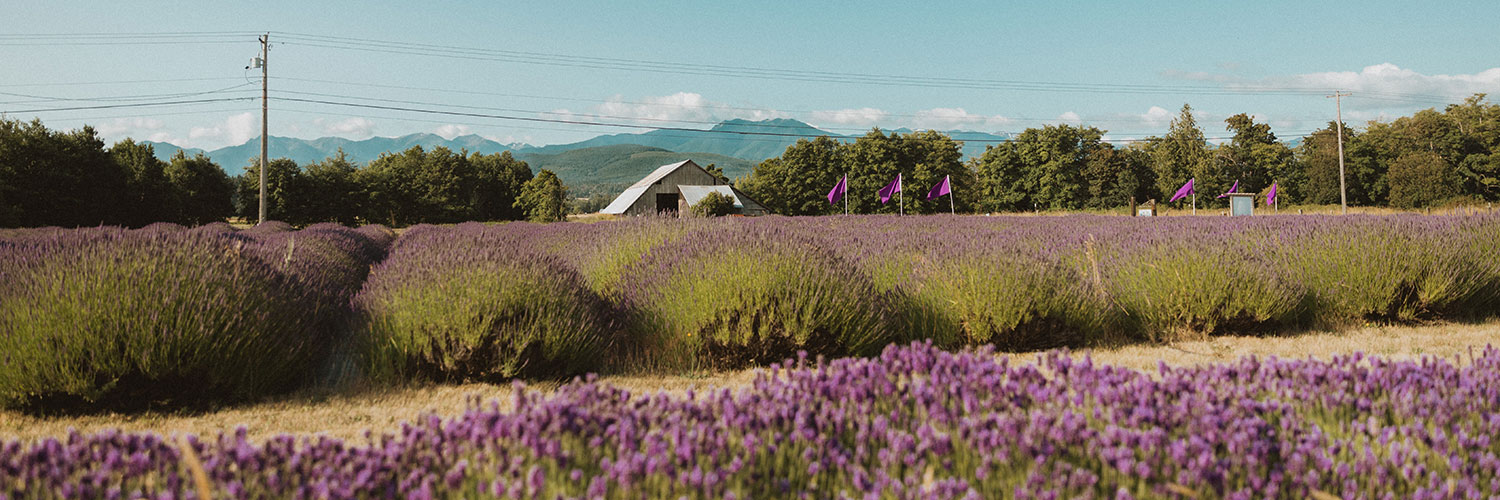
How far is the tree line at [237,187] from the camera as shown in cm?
3175

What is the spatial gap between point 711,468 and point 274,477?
0.84m

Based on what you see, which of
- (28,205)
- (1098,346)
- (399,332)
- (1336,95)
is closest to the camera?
(399,332)

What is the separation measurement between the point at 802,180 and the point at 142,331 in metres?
55.1

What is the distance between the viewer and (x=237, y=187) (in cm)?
4769

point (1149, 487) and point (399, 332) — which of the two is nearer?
point (1149, 487)

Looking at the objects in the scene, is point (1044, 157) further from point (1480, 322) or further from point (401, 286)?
point (401, 286)

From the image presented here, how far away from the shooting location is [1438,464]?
186cm

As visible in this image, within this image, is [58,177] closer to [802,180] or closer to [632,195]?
[632,195]

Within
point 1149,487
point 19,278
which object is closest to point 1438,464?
point 1149,487

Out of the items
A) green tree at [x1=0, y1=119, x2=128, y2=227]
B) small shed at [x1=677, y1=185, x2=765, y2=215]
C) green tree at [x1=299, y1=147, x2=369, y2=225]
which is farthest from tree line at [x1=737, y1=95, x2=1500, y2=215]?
green tree at [x1=0, y1=119, x2=128, y2=227]

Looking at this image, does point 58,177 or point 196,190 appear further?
point 196,190

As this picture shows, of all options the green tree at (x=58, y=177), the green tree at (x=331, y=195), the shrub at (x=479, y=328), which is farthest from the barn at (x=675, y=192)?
the shrub at (x=479, y=328)

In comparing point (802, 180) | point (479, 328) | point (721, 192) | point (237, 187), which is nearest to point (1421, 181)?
point (802, 180)

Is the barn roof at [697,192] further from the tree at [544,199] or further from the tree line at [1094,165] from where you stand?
the tree at [544,199]
